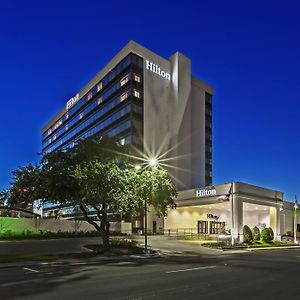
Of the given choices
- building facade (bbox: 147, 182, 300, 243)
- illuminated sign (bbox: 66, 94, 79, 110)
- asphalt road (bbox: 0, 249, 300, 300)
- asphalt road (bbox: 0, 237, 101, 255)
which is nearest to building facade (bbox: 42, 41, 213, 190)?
illuminated sign (bbox: 66, 94, 79, 110)

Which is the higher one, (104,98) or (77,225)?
(104,98)

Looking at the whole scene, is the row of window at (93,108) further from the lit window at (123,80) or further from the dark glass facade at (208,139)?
the dark glass facade at (208,139)

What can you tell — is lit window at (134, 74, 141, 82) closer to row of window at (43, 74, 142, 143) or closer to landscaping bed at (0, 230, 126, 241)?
row of window at (43, 74, 142, 143)

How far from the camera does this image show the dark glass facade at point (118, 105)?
76.5m

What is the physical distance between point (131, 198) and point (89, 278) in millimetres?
11749

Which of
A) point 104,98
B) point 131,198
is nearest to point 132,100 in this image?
point 104,98

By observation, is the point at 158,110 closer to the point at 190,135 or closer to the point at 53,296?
the point at 190,135

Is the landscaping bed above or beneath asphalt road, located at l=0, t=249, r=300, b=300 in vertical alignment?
beneath

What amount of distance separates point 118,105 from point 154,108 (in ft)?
26.4

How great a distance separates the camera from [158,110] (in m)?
80.9

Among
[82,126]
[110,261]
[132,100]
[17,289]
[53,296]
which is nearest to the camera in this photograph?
[53,296]

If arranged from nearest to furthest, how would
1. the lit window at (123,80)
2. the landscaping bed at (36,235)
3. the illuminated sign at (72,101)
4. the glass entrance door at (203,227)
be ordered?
the landscaping bed at (36,235)
the glass entrance door at (203,227)
the lit window at (123,80)
the illuminated sign at (72,101)

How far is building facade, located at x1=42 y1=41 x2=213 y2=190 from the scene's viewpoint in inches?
3044

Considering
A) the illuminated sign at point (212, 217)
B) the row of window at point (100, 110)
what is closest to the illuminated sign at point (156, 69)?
the row of window at point (100, 110)
